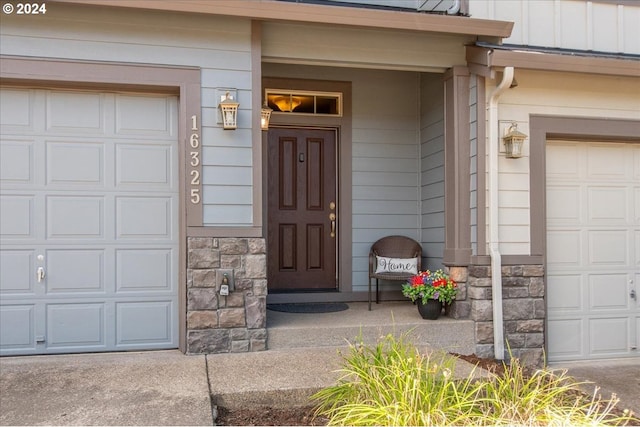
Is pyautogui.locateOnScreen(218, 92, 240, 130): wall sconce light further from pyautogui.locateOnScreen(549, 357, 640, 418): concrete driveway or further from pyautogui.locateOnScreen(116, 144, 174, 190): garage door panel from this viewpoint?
pyautogui.locateOnScreen(549, 357, 640, 418): concrete driveway

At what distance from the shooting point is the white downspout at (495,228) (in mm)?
4504

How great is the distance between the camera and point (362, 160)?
5656 mm

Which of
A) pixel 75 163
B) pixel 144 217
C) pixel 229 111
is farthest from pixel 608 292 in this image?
pixel 75 163

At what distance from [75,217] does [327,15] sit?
2453 millimetres

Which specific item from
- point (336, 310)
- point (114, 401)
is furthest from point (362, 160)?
point (114, 401)

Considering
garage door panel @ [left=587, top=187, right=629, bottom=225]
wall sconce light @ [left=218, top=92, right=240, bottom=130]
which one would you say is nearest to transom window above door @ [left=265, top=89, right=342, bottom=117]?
wall sconce light @ [left=218, top=92, right=240, bottom=130]

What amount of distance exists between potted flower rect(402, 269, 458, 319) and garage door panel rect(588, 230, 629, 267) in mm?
1511

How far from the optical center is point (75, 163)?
13.4 ft

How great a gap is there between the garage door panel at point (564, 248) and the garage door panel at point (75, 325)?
3909 mm

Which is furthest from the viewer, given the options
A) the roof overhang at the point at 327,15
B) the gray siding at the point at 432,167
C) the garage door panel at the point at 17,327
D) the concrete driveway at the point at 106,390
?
the gray siding at the point at 432,167

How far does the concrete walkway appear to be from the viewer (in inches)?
112

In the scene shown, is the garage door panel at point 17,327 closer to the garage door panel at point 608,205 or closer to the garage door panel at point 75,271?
the garage door panel at point 75,271

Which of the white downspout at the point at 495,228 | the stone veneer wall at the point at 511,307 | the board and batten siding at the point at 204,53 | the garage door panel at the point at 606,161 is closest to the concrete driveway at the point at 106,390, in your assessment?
the board and batten siding at the point at 204,53

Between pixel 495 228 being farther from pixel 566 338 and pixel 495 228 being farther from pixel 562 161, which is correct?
pixel 566 338
